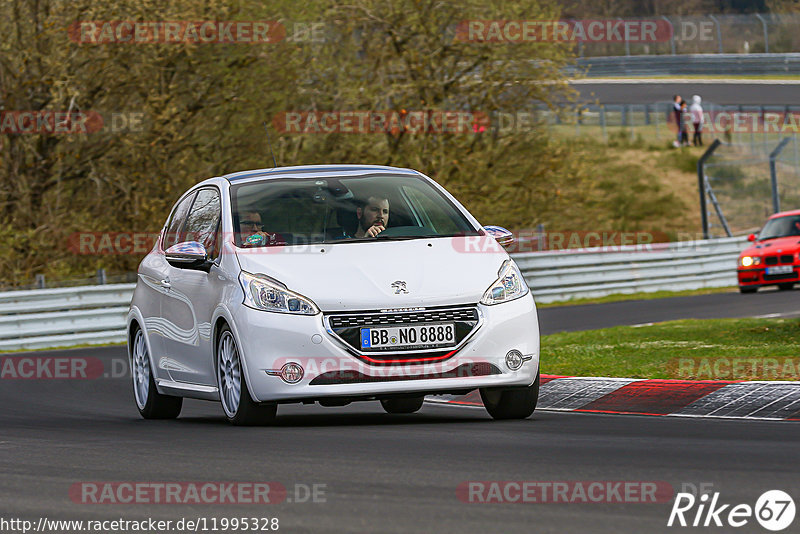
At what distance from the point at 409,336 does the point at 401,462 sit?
1858 mm

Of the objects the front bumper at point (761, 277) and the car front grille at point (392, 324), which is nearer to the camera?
the car front grille at point (392, 324)

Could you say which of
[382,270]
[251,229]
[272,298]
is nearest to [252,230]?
[251,229]

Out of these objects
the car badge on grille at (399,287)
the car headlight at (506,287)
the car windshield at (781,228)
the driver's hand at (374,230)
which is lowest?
the car windshield at (781,228)

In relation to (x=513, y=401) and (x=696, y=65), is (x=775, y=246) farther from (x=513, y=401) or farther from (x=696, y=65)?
(x=696, y=65)

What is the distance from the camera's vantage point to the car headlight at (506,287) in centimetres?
957

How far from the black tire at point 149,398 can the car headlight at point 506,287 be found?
122 inches

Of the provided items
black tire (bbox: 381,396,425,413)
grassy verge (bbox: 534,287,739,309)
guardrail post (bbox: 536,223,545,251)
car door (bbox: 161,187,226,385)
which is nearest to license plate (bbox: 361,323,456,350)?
car door (bbox: 161,187,226,385)

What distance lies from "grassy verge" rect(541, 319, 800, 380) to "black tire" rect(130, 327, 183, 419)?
3354 mm

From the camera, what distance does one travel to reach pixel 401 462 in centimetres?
759

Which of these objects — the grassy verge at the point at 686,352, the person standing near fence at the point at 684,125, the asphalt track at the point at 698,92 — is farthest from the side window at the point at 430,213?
the asphalt track at the point at 698,92

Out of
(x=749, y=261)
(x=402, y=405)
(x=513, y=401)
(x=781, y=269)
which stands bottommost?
(x=781, y=269)

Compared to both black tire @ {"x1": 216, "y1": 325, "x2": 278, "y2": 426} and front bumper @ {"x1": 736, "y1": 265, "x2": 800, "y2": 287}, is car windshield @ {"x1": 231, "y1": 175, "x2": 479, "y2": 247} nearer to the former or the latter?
black tire @ {"x1": 216, "y1": 325, "x2": 278, "y2": 426}

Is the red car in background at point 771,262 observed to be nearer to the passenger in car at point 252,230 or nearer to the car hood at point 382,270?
the car hood at point 382,270

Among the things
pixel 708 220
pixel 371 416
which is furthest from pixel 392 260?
pixel 708 220
